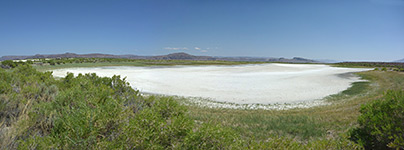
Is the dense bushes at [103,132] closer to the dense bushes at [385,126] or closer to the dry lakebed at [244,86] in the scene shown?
the dense bushes at [385,126]

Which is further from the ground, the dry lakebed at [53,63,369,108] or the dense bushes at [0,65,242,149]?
the dense bushes at [0,65,242,149]

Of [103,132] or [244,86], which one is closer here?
[103,132]

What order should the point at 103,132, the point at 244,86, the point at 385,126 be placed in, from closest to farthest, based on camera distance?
the point at 103,132 → the point at 385,126 → the point at 244,86

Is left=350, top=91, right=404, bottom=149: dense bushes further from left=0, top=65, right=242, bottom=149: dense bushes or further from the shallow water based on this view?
the shallow water

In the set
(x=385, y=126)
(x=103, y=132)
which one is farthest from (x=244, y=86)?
(x=103, y=132)

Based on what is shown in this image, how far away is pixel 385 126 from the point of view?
416 cm

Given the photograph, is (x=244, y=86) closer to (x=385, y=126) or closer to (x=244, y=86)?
(x=244, y=86)

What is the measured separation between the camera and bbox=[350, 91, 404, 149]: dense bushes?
3.83m

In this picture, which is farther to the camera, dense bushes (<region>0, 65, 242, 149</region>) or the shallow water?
the shallow water

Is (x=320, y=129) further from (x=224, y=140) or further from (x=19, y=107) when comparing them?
(x=19, y=107)

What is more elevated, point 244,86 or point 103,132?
point 103,132

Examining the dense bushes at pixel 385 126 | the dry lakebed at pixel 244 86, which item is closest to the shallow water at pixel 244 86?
the dry lakebed at pixel 244 86

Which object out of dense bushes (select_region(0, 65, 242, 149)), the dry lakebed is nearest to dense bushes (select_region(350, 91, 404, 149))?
dense bushes (select_region(0, 65, 242, 149))

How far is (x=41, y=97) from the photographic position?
561cm
